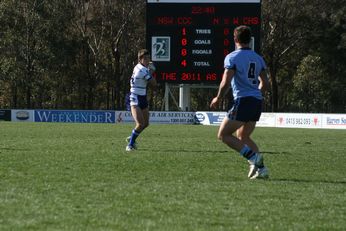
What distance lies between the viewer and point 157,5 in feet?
112

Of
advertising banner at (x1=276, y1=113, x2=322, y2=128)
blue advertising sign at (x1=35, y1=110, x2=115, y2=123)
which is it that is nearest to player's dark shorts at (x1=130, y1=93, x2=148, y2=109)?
advertising banner at (x1=276, y1=113, x2=322, y2=128)

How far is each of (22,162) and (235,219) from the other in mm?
5811

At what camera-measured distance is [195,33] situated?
34156mm

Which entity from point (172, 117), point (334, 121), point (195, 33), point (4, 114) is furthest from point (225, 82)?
point (4, 114)

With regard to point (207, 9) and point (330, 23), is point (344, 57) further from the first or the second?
point (207, 9)

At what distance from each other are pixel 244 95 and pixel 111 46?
175 ft

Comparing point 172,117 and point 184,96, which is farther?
point 172,117

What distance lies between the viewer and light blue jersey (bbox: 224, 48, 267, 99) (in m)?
9.27

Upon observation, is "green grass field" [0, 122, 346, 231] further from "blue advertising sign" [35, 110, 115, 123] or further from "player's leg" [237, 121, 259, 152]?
"blue advertising sign" [35, 110, 115, 123]

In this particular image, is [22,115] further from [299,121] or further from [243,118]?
[243,118]

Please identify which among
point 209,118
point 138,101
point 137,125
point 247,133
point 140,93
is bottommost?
point 209,118

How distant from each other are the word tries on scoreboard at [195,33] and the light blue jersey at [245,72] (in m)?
24.6

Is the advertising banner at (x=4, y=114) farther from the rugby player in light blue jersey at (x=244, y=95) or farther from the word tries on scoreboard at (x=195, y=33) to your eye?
the rugby player in light blue jersey at (x=244, y=95)

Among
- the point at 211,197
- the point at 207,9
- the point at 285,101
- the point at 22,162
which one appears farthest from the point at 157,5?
the point at 285,101
